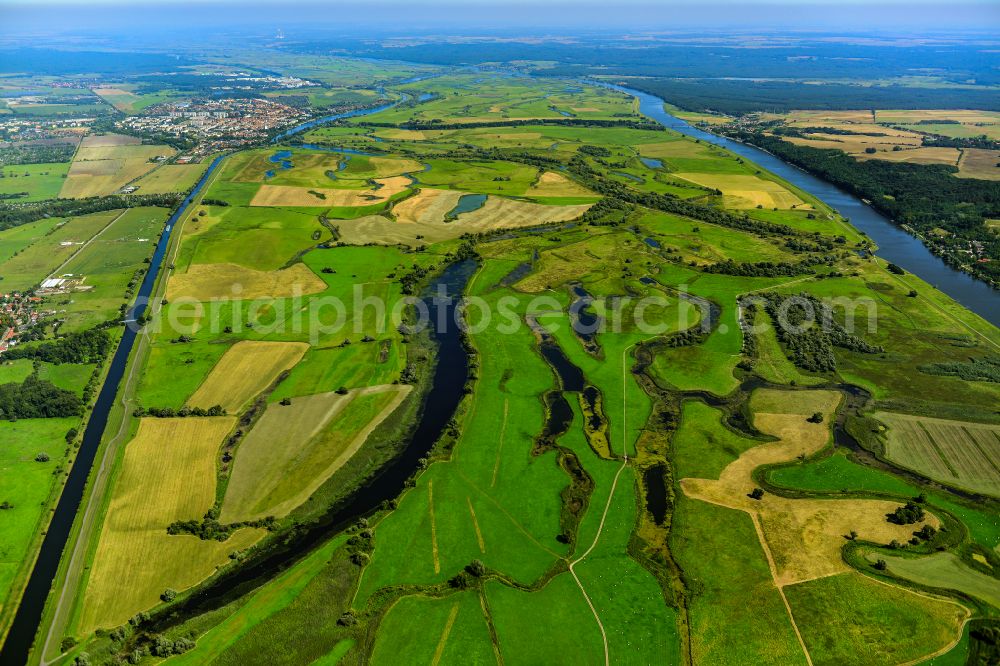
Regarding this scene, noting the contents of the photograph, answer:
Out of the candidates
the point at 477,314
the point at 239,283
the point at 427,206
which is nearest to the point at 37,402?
the point at 239,283

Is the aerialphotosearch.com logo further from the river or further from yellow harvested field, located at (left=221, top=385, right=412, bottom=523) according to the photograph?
the river

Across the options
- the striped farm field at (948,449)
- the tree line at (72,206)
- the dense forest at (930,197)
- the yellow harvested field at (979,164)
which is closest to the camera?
the striped farm field at (948,449)

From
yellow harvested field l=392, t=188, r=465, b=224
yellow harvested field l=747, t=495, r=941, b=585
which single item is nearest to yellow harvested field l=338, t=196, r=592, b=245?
yellow harvested field l=392, t=188, r=465, b=224

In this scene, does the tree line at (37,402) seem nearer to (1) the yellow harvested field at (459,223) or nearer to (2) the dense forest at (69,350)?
(2) the dense forest at (69,350)

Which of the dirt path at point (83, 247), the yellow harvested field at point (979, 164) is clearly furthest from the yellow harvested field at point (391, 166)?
the yellow harvested field at point (979, 164)

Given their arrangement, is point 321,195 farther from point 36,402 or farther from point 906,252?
point 906,252
